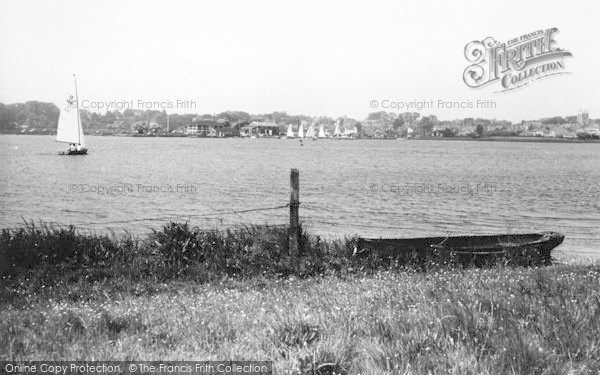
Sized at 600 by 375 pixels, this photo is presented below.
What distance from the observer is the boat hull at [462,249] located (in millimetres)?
14180

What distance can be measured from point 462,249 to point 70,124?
79.2 metres

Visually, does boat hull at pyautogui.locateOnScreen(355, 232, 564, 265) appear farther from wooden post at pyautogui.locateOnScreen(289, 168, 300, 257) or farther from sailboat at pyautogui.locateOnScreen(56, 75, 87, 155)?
sailboat at pyautogui.locateOnScreen(56, 75, 87, 155)

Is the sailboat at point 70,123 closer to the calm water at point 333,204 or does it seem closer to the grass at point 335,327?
the calm water at point 333,204

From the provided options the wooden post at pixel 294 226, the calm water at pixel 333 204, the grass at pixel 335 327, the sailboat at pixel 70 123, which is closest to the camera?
the grass at pixel 335 327

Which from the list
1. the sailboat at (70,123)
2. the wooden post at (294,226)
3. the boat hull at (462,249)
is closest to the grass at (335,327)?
the wooden post at (294,226)

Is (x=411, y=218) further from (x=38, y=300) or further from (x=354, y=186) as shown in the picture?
(x=38, y=300)

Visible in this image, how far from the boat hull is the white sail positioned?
2905 inches

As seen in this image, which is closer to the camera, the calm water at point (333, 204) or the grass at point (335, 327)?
the grass at point (335, 327)

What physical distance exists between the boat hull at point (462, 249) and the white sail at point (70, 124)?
2905 inches

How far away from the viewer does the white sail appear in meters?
81.3

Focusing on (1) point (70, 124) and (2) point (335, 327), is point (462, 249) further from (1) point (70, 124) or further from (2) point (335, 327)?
(1) point (70, 124)

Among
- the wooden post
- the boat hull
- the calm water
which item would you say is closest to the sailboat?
the calm water

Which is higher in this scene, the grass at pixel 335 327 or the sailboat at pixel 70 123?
the sailboat at pixel 70 123

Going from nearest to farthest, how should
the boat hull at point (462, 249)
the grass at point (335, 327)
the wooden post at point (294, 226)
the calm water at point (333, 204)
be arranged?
the grass at point (335, 327) → the wooden post at point (294, 226) → the boat hull at point (462, 249) → the calm water at point (333, 204)
